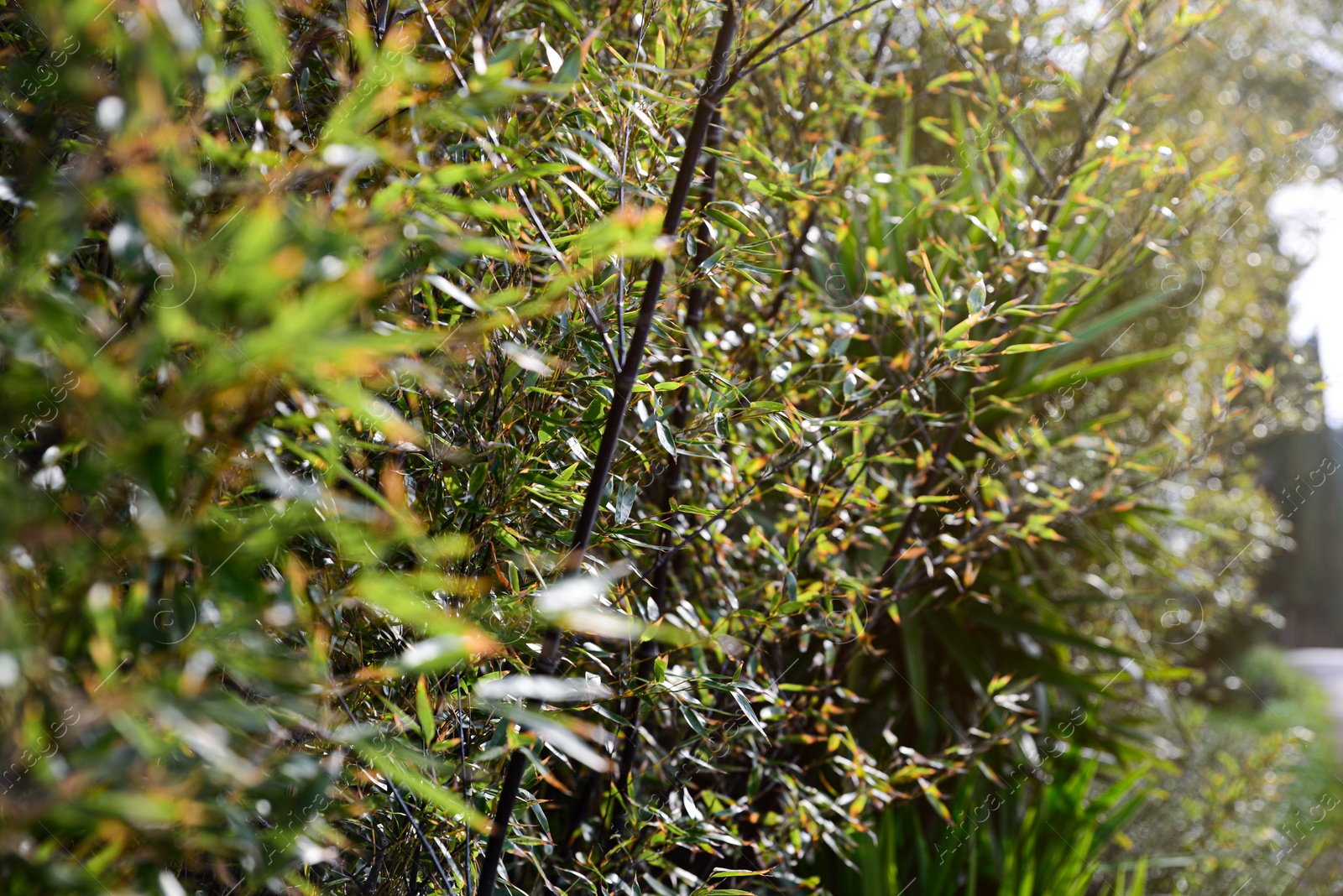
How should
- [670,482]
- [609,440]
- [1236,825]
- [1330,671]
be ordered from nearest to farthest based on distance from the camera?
[609,440], [670,482], [1236,825], [1330,671]

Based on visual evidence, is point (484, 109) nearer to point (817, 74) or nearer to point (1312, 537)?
point (817, 74)

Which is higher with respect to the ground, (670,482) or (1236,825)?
(670,482)

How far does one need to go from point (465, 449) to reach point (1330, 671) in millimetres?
9858

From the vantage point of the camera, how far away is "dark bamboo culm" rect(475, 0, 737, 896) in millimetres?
710

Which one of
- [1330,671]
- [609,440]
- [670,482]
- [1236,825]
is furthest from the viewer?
[1330,671]

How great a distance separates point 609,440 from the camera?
0.75 metres

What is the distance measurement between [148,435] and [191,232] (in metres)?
0.35

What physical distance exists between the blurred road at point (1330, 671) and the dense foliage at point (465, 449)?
608cm

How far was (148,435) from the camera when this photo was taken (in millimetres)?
347

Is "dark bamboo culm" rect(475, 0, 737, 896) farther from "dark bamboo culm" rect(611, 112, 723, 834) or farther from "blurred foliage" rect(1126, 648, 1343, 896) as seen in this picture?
"blurred foliage" rect(1126, 648, 1343, 896)

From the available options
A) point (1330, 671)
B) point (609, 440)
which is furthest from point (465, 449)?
point (1330, 671)

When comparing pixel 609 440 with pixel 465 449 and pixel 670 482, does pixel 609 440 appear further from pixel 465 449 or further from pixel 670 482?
pixel 670 482

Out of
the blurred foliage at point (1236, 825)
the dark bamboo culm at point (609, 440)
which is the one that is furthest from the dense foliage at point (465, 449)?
the blurred foliage at point (1236, 825)

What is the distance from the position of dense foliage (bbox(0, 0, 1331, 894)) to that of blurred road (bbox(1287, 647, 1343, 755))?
19.9 feet
